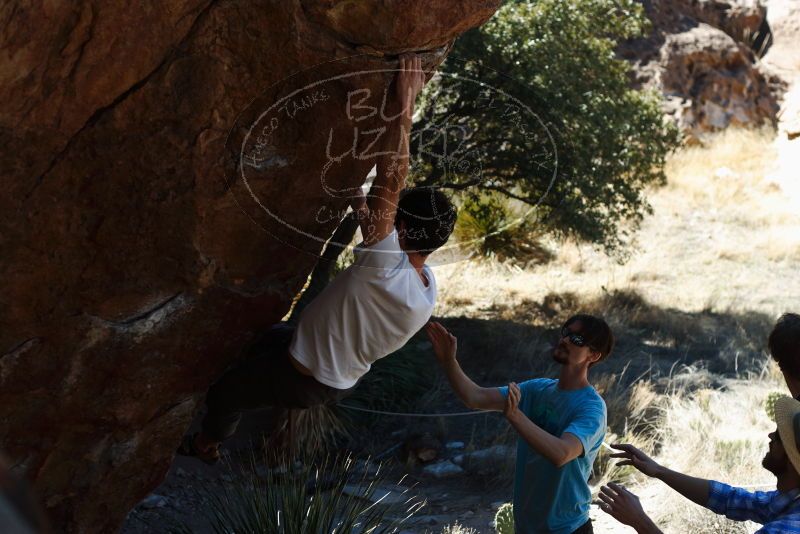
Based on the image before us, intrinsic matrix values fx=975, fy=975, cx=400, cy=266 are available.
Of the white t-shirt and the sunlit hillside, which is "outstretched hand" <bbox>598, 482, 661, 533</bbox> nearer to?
the white t-shirt

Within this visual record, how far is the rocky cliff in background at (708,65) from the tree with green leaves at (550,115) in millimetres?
8322

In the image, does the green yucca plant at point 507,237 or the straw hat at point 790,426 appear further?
the green yucca plant at point 507,237

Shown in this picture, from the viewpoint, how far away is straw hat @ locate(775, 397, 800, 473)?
277 centimetres

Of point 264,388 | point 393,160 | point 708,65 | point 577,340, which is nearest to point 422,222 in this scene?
point 393,160

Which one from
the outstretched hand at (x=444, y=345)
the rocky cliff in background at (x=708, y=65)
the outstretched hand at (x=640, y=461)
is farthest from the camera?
the rocky cliff in background at (x=708, y=65)

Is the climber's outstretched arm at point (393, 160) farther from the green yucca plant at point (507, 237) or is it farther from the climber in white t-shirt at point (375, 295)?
the green yucca plant at point (507, 237)

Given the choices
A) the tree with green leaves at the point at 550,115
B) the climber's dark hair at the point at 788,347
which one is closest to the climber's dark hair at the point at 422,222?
the climber's dark hair at the point at 788,347

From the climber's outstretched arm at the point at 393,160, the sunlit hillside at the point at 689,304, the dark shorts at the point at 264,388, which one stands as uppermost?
the climber's outstretched arm at the point at 393,160

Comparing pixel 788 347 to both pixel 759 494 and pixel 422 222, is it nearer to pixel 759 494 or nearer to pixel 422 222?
pixel 759 494

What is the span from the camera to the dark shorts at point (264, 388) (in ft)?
13.2

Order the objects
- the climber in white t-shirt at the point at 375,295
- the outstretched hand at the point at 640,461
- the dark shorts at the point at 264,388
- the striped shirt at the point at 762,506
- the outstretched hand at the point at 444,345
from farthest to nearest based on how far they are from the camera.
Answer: the dark shorts at the point at 264,388
the outstretched hand at the point at 444,345
the climber in white t-shirt at the point at 375,295
the outstretched hand at the point at 640,461
the striped shirt at the point at 762,506

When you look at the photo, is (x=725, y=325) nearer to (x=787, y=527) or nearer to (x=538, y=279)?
(x=538, y=279)

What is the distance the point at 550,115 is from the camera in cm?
738

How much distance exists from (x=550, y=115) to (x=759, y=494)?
457 cm
